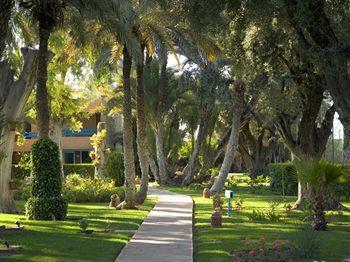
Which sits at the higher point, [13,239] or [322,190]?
[322,190]

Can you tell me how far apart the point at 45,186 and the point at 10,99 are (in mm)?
3526

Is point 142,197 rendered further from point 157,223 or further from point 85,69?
point 85,69

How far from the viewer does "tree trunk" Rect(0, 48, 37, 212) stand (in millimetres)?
18234

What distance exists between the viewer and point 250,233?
14.1 meters

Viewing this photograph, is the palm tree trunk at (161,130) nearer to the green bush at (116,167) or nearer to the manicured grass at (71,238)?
the green bush at (116,167)

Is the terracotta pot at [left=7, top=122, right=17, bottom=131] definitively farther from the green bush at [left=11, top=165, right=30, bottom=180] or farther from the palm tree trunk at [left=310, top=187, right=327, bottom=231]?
the green bush at [left=11, top=165, right=30, bottom=180]

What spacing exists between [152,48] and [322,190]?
10.6 metres

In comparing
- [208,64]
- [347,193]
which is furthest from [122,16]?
[208,64]

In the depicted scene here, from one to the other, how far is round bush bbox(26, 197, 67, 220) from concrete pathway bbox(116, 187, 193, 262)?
98.3 inches

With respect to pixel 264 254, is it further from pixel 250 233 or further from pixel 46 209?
pixel 46 209

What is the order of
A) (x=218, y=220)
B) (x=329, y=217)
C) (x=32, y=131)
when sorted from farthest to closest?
1. (x=32, y=131)
2. (x=329, y=217)
3. (x=218, y=220)

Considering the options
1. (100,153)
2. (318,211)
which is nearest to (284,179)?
(100,153)

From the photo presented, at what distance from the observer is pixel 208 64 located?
3091 centimetres

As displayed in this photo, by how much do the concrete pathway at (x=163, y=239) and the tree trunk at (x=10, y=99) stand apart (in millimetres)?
4788
